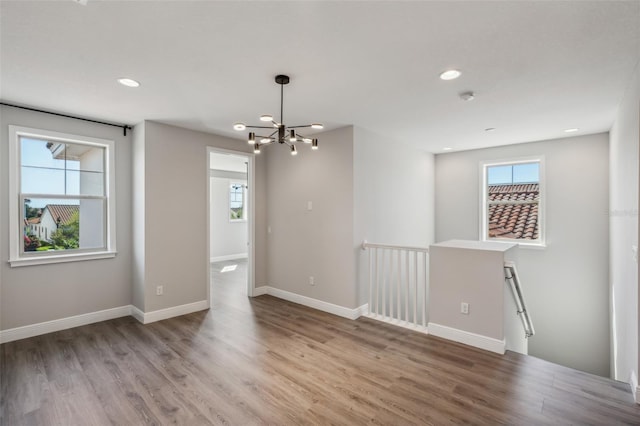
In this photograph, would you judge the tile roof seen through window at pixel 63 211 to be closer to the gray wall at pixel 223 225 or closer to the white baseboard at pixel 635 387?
the gray wall at pixel 223 225

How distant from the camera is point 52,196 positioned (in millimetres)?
3656

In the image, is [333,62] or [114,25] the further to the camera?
[333,62]

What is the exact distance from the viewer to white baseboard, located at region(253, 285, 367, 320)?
4129mm

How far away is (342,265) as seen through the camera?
166 inches

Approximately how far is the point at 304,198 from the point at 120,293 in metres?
2.84

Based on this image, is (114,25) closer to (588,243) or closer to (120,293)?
(120,293)

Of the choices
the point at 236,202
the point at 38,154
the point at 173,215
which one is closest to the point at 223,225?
the point at 236,202

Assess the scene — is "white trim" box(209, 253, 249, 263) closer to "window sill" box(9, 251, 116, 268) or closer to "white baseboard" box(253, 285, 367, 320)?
"white baseboard" box(253, 285, 367, 320)

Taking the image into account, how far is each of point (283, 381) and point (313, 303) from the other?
77.0 inches

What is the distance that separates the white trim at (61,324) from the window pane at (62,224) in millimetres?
854

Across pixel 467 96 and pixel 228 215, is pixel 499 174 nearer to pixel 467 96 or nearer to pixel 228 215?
pixel 467 96

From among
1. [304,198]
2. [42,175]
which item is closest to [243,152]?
[304,198]

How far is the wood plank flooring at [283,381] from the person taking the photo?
2.17 metres

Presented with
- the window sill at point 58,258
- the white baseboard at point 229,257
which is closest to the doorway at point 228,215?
the white baseboard at point 229,257
